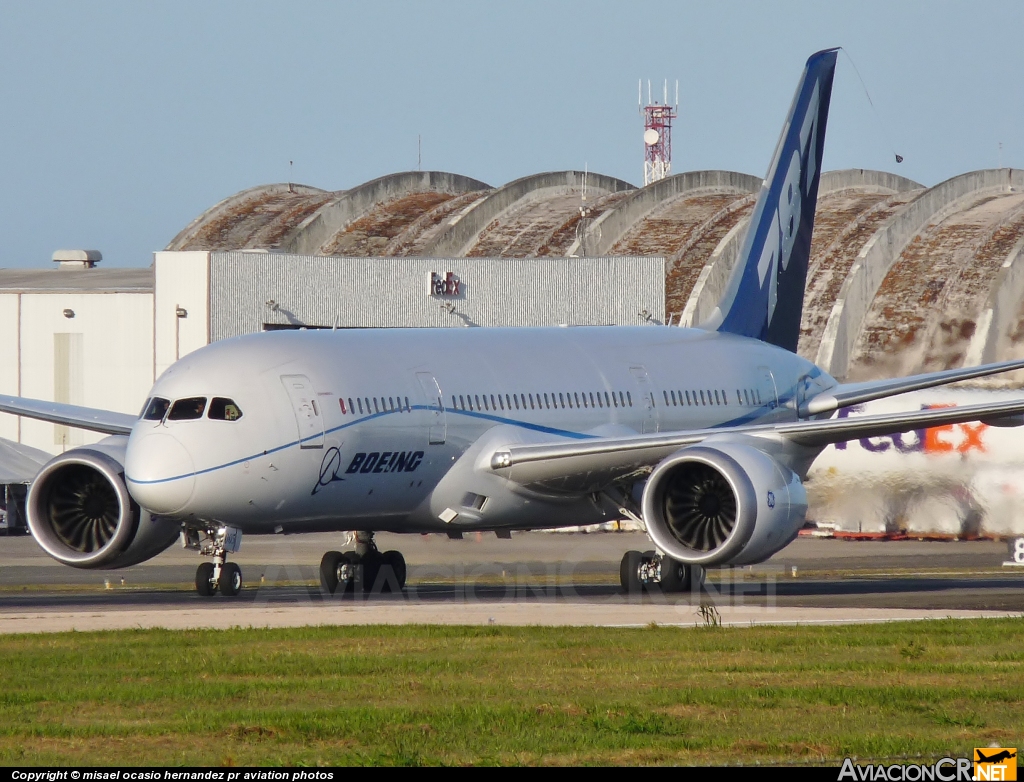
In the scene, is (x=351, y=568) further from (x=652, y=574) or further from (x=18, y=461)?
(x=18, y=461)

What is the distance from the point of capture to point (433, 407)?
24.9m

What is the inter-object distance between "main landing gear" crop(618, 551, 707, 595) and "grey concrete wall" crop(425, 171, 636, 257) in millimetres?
31575

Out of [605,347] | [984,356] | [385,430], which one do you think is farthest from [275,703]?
[984,356]

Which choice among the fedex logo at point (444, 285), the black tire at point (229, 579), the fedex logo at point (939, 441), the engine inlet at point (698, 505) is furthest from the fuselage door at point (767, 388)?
the fedex logo at point (444, 285)

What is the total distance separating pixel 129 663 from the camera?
15836 millimetres

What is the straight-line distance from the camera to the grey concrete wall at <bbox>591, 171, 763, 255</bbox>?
56.6m

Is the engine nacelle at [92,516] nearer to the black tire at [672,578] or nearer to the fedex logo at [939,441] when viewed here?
the black tire at [672,578]

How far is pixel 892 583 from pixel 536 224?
32906 millimetres

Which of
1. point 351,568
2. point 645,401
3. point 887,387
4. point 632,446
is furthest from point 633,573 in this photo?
point 887,387

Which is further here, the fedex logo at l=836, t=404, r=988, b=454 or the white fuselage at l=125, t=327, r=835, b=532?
the fedex logo at l=836, t=404, r=988, b=454

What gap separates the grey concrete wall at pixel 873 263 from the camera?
4862cm

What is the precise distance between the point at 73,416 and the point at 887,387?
13015 mm

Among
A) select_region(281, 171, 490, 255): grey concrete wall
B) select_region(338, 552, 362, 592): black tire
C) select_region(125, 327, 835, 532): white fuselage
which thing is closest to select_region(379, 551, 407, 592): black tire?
select_region(338, 552, 362, 592): black tire

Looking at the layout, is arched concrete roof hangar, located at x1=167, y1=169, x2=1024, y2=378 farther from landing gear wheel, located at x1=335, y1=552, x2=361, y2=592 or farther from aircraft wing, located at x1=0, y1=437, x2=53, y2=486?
landing gear wheel, located at x1=335, y1=552, x2=361, y2=592
